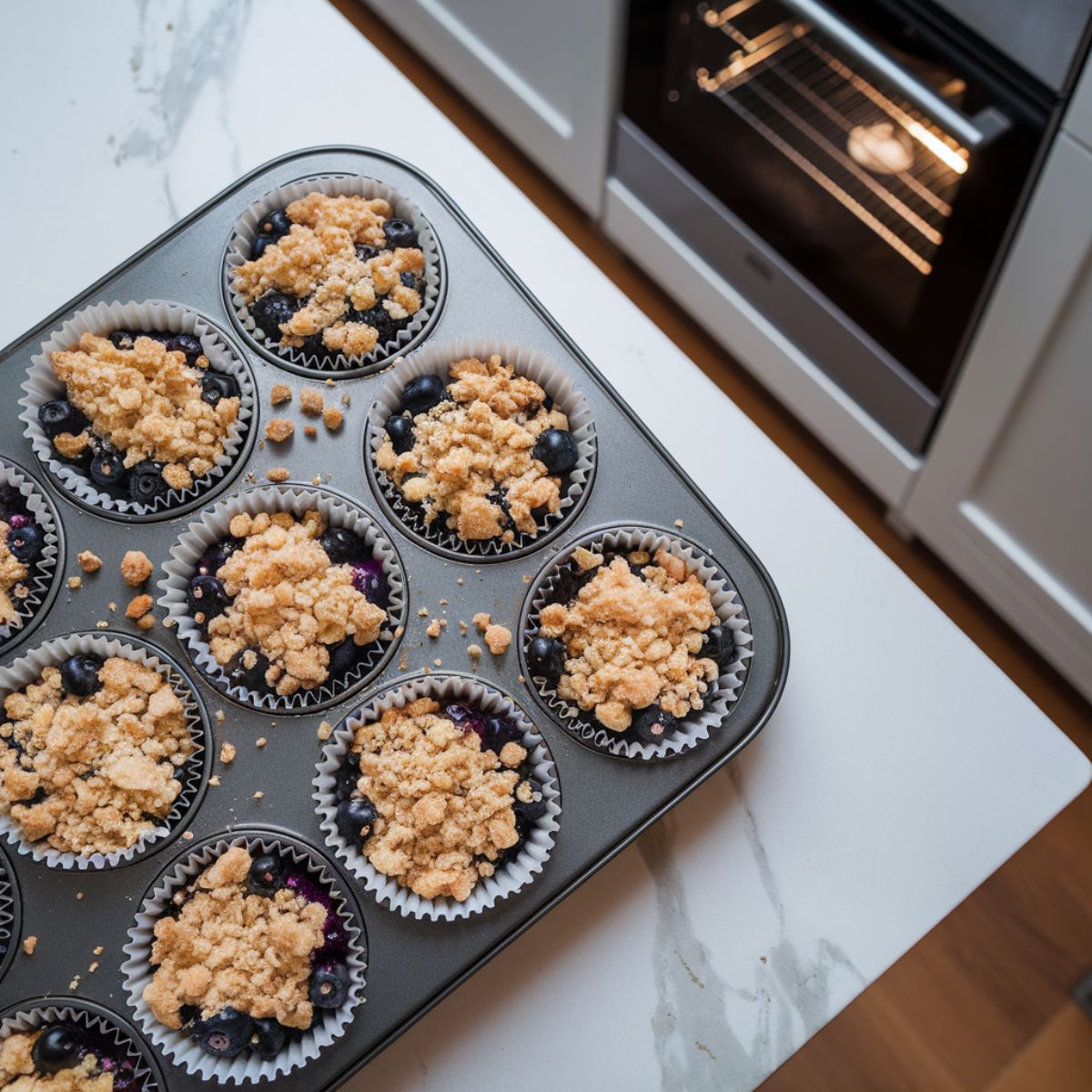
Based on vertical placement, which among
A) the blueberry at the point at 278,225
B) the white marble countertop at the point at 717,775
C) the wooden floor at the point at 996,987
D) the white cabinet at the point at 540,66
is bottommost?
the wooden floor at the point at 996,987

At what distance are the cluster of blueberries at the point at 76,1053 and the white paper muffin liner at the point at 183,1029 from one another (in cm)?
4

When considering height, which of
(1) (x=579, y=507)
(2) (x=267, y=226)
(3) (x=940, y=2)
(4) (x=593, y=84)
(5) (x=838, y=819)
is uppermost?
(4) (x=593, y=84)

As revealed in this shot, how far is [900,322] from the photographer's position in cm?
192

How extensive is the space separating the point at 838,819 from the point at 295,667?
619mm

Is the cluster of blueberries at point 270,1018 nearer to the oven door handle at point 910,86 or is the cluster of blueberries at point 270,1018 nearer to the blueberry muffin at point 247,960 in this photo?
the blueberry muffin at point 247,960

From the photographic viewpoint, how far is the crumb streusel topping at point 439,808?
1.13 meters

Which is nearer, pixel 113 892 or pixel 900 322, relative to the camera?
pixel 113 892

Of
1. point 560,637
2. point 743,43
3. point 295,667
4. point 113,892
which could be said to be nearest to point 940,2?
point 743,43

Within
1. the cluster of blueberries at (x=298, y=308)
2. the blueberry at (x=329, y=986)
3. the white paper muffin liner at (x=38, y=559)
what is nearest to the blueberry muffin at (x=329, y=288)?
the cluster of blueberries at (x=298, y=308)

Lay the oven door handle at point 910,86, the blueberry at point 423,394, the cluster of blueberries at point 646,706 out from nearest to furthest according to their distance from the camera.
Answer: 1. the cluster of blueberries at point 646,706
2. the blueberry at point 423,394
3. the oven door handle at point 910,86

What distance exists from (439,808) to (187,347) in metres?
0.63

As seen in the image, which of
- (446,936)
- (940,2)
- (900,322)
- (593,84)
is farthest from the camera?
(593,84)

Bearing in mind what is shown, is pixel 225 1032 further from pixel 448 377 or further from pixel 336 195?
pixel 336 195

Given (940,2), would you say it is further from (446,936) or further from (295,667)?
(446,936)
